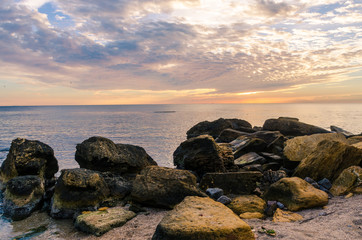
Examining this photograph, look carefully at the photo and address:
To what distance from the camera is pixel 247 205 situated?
7352mm

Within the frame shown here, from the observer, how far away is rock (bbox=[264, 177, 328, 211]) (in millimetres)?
7125

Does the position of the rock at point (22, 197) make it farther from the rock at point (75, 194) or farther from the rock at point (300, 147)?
the rock at point (300, 147)

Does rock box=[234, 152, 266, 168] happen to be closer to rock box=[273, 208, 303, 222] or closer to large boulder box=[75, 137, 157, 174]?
large boulder box=[75, 137, 157, 174]

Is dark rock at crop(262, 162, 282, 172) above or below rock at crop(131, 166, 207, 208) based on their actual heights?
below

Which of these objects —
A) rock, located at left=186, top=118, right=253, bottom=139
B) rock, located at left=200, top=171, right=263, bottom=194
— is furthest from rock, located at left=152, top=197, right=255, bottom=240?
rock, located at left=186, top=118, right=253, bottom=139

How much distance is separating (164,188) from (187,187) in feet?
2.54

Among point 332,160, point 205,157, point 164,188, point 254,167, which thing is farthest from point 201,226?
point 254,167

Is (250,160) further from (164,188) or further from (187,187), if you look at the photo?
(164,188)

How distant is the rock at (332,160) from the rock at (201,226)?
220 inches

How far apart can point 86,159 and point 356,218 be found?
1069 cm

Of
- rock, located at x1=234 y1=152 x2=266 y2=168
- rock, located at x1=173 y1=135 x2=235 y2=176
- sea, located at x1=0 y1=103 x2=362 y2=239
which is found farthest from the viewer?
sea, located at x1=0 y1=103 x2=362 y2=239

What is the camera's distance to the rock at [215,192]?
8141 mm

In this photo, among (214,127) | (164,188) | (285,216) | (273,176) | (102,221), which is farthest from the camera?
(214,127)

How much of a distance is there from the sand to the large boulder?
3.69m
